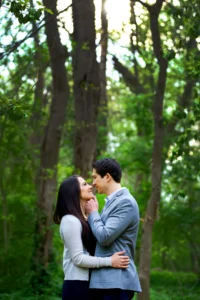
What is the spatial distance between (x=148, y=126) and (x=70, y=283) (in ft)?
52.7

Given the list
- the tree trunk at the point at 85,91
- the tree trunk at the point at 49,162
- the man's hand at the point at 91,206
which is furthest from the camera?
the tree trunk at the point at 49,162

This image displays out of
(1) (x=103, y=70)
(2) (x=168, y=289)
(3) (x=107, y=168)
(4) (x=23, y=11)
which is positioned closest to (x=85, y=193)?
(3) (x=107, y=168)

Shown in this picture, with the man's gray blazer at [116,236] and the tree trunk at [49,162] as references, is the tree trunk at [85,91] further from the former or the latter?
the man's gray blazer at [116,236]

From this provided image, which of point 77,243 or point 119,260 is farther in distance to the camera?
point 77,243

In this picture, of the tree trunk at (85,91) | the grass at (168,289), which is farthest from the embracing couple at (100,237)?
the grass at (168,289)

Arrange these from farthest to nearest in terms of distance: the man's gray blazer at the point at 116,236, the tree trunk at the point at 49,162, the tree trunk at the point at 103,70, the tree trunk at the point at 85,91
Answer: the tree trunk at the point at 49,162
the tree trunk at the point at 103,70
the tree trunk at the point at 85,91
the man's gray blazer at the point at 116,236

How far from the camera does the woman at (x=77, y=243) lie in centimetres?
521

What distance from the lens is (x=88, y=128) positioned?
1422 centimetres

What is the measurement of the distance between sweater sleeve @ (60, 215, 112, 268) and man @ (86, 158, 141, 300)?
0.34 ft

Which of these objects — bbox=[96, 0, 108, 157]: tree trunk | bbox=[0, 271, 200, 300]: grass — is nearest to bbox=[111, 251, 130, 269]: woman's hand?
bbox=[96, 0, 108, 157]: tree trunk

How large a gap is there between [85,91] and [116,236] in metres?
9.23

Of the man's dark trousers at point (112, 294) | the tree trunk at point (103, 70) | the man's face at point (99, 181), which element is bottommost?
the man's dark trousers at point (112, 294)

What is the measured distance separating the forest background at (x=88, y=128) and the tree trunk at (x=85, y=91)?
0.02 metres

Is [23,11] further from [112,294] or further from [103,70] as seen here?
[103,70]
